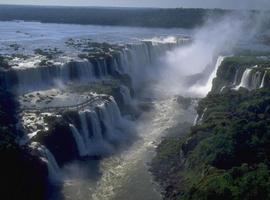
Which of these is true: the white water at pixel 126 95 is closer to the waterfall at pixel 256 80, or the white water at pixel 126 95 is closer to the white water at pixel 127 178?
the white water at pixel 127 178

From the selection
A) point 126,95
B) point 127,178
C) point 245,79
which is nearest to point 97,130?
point 127,178

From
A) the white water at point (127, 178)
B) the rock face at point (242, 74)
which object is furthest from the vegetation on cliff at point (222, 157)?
the rock face at point (242, 74)

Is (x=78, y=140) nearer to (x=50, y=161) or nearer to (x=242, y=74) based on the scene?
(x=50, y=161)

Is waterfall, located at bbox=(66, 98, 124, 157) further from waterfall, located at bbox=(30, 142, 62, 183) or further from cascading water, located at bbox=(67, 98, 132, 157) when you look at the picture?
waterfall, located at bbox=(30, 142, 62, 183)

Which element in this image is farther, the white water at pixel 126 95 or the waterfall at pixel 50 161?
the white water at pixel 126 95

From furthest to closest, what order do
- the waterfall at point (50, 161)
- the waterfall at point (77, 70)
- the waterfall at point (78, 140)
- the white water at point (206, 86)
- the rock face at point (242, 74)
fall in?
the white water at point (206, 86) → the rock face at point (242, 74) → the waterfall at point (77, 70) → the waterfall at point (78, 140) → the waterfall at point (50, 161)

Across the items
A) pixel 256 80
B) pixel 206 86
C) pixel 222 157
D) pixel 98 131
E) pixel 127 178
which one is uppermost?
pixel 256 80

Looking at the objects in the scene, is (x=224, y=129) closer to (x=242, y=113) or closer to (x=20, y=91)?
(x=242, y=113)

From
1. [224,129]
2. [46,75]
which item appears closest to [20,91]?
[46,75]
